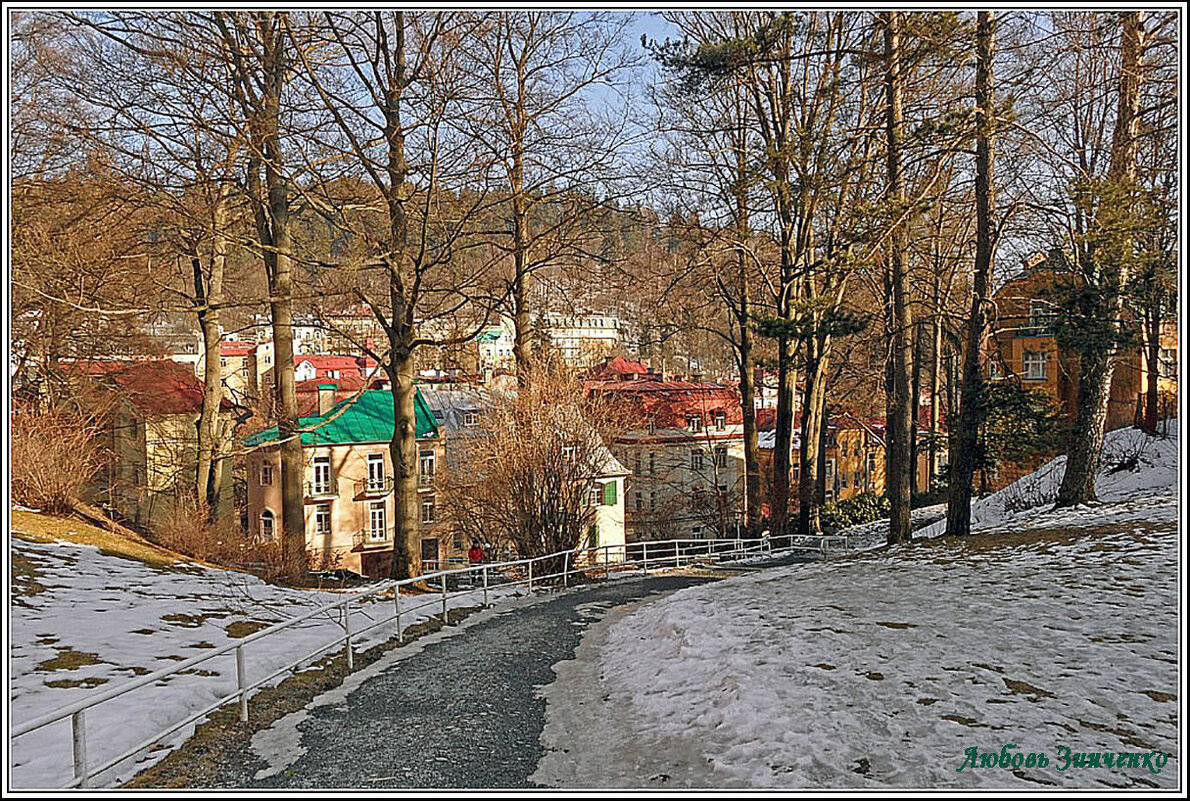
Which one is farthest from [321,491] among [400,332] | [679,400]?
[400,332]

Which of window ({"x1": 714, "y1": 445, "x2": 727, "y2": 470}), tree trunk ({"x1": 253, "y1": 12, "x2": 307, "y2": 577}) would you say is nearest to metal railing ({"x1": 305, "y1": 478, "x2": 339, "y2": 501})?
window ({"x1": 714, "y1": 445, "x2": 727, "y2": 470})

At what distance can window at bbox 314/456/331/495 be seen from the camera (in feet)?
132

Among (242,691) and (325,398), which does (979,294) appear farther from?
(325,398)

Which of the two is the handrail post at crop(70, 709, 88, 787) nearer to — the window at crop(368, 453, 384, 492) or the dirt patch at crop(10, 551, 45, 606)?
the dirt patch at crop(10, 551, 45, 606)

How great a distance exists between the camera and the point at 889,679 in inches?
340

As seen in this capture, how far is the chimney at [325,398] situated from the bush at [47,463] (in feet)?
58.7

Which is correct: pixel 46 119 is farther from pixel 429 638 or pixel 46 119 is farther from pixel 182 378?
pixel 182 378

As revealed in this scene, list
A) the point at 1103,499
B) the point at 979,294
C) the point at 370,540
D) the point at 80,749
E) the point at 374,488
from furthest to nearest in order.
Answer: the point at 370,540
the point at 374,488
the point at 1103,499
the point at 979,294
the point at 80,749

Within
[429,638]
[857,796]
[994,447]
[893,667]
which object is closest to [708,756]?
[857,796]

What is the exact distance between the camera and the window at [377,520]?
41.4 meters

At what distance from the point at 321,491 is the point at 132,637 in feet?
93.3

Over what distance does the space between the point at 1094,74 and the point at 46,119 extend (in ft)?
65.5

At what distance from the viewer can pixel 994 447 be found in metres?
18.5

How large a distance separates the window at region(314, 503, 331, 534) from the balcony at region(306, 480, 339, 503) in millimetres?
448
